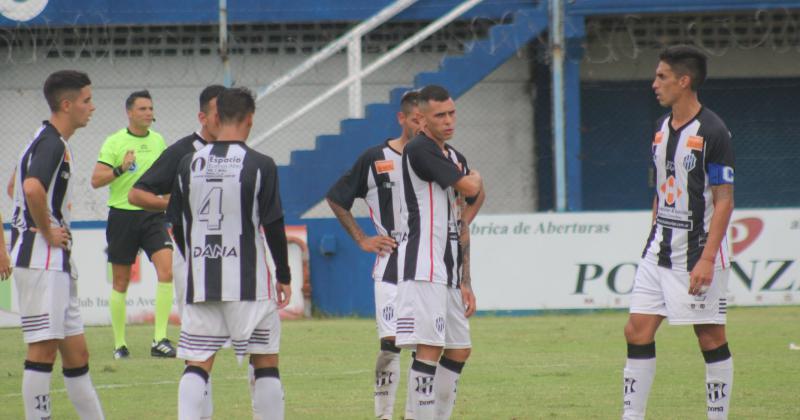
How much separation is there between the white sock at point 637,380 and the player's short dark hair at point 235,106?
2.66 meters

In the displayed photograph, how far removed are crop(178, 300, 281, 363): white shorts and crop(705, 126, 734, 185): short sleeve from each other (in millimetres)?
2671

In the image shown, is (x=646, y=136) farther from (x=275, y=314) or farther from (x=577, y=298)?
(x=275, y=314)

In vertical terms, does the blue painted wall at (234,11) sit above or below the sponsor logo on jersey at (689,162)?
above

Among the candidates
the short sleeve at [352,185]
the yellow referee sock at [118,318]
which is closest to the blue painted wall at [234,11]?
the yellow referee sock at [118,318]

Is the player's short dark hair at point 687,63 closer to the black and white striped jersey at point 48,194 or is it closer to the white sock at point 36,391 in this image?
the black and white striped jersey at point 48,194

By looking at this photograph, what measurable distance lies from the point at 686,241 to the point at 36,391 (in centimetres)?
383

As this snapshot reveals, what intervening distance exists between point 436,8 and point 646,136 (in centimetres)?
447

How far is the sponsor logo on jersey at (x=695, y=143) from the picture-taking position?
7.63 m

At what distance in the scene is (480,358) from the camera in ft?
40.2

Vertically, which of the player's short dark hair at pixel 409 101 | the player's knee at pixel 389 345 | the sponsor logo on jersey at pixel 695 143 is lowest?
the player's knee at pixel 389 345

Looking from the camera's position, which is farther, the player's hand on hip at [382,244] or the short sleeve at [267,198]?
the player's hand on hip at [382,244]

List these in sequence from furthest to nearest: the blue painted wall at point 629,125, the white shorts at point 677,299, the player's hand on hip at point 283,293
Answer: the blue painted wall at point 629,125, the white shorts at point 677,299, the player's hand on hip at point 283,293

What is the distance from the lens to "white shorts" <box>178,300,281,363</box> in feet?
22.5

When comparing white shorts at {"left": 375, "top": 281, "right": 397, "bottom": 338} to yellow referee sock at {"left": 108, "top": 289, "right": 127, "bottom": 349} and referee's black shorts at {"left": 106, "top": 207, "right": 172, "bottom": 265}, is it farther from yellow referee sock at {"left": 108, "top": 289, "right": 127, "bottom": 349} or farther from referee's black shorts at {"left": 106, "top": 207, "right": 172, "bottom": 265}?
yellow referee sock at {"left": 108, "top": 289, "right": 127, "bottom": 349}
